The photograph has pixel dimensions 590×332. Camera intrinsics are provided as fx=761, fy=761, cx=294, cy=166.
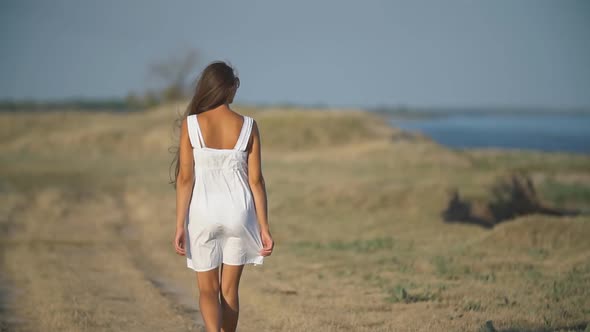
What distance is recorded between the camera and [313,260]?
1230 cm

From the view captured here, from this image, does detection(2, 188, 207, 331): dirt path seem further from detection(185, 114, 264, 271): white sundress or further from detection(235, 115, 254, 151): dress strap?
detection(235, 115, 254, 151): dress strap

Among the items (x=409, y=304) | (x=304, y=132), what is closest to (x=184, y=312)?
(x=409, y=304)

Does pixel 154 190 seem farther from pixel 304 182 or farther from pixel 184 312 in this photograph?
pixel 184 312

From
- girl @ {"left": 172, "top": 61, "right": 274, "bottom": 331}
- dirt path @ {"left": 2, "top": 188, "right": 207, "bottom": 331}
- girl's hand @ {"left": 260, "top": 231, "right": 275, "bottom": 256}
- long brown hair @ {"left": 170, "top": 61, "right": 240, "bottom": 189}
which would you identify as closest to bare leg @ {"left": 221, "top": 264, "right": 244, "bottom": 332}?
girl @ {"left": 172, "top": 61, "right": 274, "bottom": 331}

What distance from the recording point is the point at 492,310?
8000mm

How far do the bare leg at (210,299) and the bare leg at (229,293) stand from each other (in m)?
0.07

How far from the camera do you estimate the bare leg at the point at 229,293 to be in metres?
5.50

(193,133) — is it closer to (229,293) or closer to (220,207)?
(220,207)

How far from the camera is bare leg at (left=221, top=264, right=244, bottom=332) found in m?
5.50

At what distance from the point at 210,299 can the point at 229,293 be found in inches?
6.3

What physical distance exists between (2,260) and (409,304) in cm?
712

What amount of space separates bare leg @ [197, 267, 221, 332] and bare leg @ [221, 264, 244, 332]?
0.07m

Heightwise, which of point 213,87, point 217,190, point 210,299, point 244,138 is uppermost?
point 213,87

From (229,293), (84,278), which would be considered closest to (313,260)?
(84,278)
